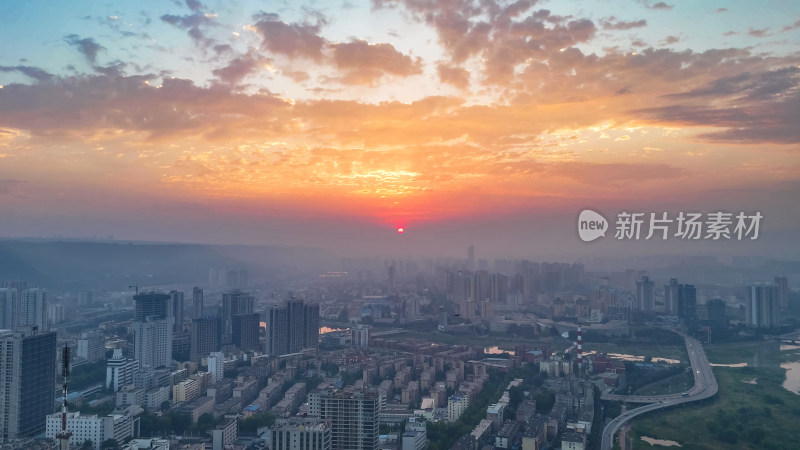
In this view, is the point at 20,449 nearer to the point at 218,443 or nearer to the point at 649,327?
the point at 218,443

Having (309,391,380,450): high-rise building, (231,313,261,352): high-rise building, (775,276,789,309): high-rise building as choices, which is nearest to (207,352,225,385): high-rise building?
(231,313,261,352): high-rise building

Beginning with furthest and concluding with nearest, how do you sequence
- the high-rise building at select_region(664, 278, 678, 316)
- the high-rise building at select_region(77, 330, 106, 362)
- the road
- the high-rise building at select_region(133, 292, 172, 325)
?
the high-rise building at select_region(664, 278, 678, 316) < the high-rise building at select_region(133, 292, 172, 325) < the high-rise building at select_region(77, 330, 106, 362) < the road

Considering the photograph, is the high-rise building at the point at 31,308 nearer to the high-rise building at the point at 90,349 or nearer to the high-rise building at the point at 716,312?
the high-rise building at the point at 90,349

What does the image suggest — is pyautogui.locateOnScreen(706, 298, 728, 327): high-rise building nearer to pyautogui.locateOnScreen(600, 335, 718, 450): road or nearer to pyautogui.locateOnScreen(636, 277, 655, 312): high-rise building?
pyautogui.locateOnScreen(636, 277, 655, 312): high-rise building

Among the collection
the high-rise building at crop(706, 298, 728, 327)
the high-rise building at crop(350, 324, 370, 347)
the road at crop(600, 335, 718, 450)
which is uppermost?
the high-rise building at crop(706, 298, 728, 327)

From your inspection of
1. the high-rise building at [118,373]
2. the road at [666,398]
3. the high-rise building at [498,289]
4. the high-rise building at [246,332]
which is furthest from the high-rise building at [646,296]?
the high-rise building at [118,373]

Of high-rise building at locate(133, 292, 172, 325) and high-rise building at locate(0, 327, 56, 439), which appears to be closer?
high-rise building at locate(0, 327, 56, 439)

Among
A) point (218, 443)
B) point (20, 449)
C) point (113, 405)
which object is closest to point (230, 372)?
point (113, 405)
